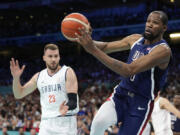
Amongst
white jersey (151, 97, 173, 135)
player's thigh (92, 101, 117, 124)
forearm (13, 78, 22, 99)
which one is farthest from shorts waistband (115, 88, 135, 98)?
white jersey (151, 97, 173, 135)

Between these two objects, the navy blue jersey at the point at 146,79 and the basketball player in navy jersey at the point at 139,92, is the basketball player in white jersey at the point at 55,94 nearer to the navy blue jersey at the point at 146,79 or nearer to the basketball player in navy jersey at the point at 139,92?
the basketball player in navy jersey at the point at 139,92

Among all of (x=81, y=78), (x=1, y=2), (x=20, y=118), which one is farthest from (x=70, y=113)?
(x=1, y=2)

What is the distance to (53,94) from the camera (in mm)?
4906

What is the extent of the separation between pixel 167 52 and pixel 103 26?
19.8 meters

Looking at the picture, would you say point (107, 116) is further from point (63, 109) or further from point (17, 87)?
point (17, 87)

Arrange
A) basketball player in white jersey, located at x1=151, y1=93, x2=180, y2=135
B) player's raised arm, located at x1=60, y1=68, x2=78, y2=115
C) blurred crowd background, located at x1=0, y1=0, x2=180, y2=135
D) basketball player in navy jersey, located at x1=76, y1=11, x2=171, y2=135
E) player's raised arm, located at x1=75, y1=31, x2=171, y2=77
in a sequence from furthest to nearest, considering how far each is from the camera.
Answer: blurred crowd background, located at x1=0, y1=0, x2=180, y2=135
basketball player in white jersey, located at x1=151, y1=93, x2=180, y2=135
player's raised arm, located at x1=60, y1=68, x2=78, y2=115
basketball player in navy jersey, located at x1=76, y1=11, x2=171, y2=135
player's raised arm, located at x1=75, y1=31, x2=171, y2=77

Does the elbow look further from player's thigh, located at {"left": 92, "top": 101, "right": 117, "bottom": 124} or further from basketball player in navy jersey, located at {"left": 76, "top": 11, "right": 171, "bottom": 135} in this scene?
player's thigh, located at {"left": 92, "top": 101, "right": 117, "bottom": 124}

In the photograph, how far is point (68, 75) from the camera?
195 inches

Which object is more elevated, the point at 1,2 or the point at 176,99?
the point at 1,2

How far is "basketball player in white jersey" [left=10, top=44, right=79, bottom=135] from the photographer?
4.78 metres

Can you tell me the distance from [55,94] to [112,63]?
6.29 ft

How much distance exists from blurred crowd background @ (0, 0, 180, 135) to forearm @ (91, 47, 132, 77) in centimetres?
1165

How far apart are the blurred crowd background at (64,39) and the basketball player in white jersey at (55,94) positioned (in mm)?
9829

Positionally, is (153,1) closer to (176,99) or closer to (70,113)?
(176,99)
